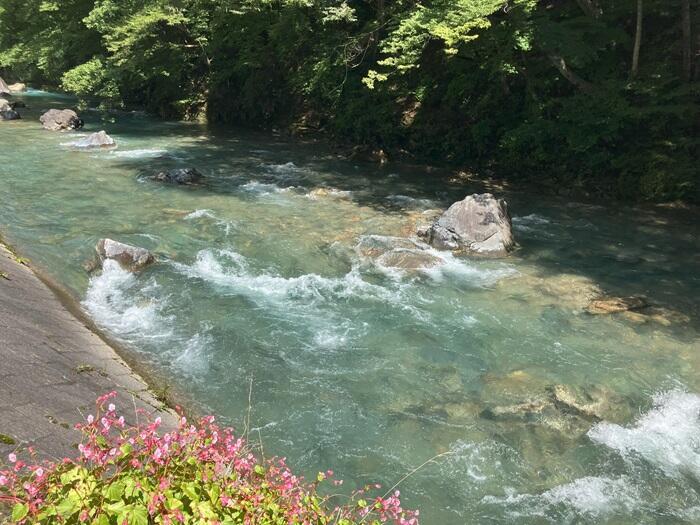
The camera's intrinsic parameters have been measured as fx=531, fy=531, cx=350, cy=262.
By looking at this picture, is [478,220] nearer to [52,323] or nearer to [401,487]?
[401,487]

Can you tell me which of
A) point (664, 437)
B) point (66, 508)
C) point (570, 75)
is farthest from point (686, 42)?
point (66, 508)

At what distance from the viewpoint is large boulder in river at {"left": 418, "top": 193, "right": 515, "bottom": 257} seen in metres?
11.6

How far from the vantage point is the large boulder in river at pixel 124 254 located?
9883mm

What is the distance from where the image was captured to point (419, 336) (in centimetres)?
820

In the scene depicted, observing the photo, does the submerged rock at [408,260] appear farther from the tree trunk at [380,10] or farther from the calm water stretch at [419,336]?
the tree trunk at [380,10]

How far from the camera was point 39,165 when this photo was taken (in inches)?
683

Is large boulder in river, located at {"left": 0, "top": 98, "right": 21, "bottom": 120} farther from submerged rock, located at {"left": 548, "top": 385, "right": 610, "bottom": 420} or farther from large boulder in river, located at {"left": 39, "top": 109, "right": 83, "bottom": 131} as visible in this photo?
submerged rock, located at {"left": 548, "top": 385, "right": 610, "bottom": 420}

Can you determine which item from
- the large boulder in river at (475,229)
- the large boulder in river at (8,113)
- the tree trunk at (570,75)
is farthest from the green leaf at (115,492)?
the large boulder in river at (8,113)

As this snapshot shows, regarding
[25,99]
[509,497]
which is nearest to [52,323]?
[509,497]

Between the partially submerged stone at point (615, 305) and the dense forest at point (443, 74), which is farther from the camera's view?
the dense forest at point (443, 74)

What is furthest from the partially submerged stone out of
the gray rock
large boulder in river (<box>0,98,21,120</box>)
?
large boulder in river (<box>0,98,21,120</box>)

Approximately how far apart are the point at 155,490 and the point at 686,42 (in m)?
16.6

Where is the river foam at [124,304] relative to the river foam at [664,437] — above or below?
above

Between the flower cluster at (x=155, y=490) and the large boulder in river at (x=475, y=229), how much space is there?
9128mm
